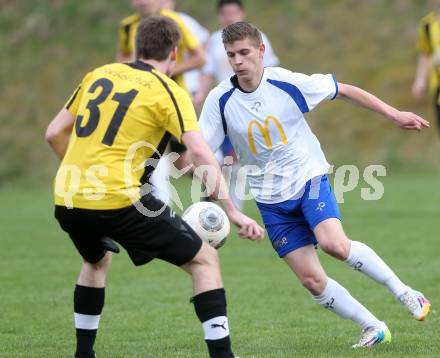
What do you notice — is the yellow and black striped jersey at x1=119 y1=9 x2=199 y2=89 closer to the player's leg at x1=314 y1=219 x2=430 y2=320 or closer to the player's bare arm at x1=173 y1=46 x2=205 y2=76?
the player's bare arm at x1=173 y1=46 x2=205 y2=76

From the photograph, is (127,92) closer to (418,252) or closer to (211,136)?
(211,136)

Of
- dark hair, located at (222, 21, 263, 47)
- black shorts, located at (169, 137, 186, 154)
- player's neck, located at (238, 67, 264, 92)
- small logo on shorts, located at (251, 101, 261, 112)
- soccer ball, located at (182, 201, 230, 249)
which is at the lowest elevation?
soccer ball, located at (182, 201, 230, 249)

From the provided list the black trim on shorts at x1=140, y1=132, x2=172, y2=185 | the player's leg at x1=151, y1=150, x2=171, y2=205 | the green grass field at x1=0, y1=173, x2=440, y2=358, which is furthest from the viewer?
the player's leg at x1=151, y1=150, x2=171, y2=205

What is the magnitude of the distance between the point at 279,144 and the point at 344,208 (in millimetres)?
→ 6669

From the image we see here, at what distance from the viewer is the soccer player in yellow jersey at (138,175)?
14.4 ft

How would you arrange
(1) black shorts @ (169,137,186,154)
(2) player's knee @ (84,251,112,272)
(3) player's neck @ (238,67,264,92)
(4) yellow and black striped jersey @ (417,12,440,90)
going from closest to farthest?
(2) player's knee @ (84,251,112,272)
(3) player's neck @ (238,67,264,92)
(1) black shorts @ (169,137,186,154)
(4) yellow and black striped jersey @ (417,12,440,90)

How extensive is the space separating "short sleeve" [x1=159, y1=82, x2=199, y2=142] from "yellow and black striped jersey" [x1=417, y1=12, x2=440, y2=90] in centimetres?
719

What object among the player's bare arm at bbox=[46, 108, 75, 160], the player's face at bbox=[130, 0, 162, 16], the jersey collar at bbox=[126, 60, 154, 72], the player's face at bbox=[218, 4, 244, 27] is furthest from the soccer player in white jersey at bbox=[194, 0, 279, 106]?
the jersey collar at bbox=[126, 60, 154, 72]

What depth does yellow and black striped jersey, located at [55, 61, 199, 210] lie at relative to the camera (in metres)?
4.39

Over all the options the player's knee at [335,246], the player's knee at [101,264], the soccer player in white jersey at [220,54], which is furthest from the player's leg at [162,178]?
the player's knee at [101,264]

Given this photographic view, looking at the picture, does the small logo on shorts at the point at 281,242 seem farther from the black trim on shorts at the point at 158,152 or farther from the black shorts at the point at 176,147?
the black shorts at the point at 176,147

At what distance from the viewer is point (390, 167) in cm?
1616

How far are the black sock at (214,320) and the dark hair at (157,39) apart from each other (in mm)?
1136

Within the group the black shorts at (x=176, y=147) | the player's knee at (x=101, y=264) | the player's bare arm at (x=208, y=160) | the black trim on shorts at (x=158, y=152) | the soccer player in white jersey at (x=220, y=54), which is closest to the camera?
the player's bare arm at (x=208, y=160)
